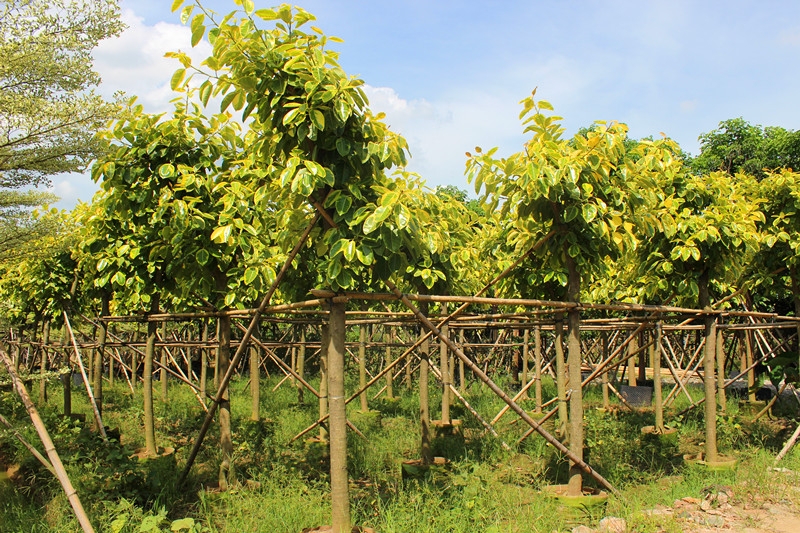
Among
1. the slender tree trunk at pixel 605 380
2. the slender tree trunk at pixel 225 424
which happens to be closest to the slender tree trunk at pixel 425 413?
the slender tree trunk at pixel 225 424

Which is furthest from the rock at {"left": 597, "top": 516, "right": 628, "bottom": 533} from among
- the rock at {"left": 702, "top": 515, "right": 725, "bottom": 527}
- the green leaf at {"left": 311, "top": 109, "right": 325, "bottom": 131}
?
the green leaf at {"left": 311, "top": 109, "right": 325, "bottom": 131}

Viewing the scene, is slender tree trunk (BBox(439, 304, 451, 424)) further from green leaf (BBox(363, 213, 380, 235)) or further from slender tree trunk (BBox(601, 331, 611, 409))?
green leaf (BBox(363, 213, 380, 235))

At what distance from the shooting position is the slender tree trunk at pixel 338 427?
397cm

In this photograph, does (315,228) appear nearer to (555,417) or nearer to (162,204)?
(162,204)

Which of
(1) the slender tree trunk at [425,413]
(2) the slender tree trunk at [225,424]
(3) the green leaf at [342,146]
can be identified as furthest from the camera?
(1) the slender tree trunk at [425,413]

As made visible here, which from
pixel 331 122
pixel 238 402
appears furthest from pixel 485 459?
pixel 238 402

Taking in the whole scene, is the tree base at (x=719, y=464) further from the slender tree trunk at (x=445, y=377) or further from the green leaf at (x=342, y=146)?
the green leaf at (x=342, y=146)

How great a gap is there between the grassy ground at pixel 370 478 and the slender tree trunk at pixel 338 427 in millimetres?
591

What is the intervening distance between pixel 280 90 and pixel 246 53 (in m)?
0.31

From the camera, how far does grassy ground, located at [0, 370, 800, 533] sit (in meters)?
4.84

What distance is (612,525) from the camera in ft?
15.1

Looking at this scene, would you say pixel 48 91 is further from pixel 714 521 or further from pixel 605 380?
pixel 605 380

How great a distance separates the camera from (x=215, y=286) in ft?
20.4

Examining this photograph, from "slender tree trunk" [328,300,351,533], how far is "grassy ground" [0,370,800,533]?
0.59 metres
